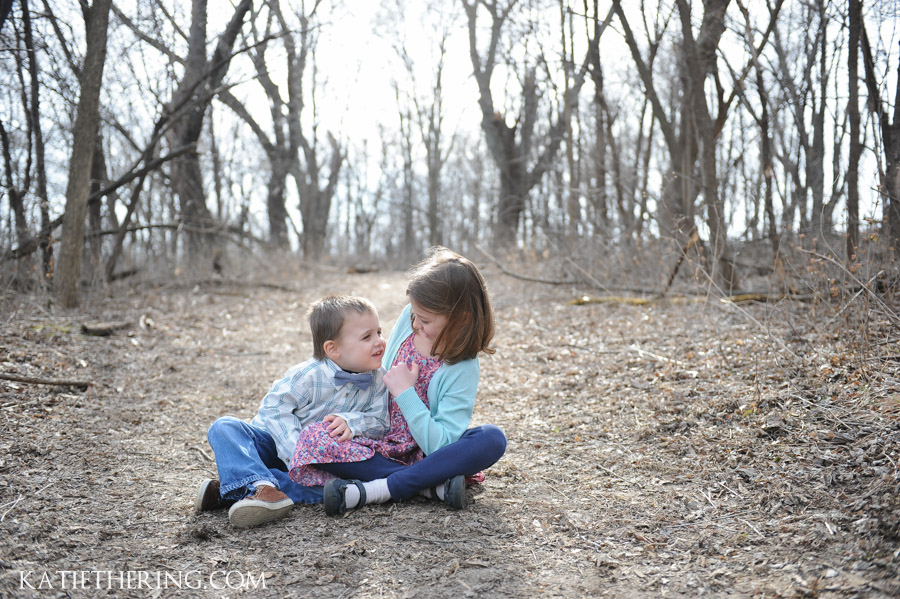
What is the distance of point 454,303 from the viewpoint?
2.66 metres

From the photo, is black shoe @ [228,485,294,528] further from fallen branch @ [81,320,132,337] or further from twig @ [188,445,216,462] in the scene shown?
fallen branch @ [81,320,132,337]

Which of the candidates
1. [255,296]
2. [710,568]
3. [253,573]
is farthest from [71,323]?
[710,568]

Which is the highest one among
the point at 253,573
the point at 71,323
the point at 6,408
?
the point at 71,323

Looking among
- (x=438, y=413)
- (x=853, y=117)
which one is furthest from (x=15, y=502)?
(x=853, y=117)

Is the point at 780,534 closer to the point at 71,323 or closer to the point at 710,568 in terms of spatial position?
the point at 710,568

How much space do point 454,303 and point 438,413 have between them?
1.50ft

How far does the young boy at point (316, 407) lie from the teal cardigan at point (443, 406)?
236 mm

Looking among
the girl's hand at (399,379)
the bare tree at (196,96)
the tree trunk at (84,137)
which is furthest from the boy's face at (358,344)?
the bare tree at (196,96)

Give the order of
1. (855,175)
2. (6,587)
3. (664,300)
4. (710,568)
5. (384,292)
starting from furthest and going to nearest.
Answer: (384,292) < (664,300) < (855,175) < (710,568) < (6,587)

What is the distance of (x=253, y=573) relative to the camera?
2080mm

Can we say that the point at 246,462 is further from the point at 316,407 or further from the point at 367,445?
the point at 367,445

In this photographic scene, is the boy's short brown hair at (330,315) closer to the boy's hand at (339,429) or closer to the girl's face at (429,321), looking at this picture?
the girl's face at (429,321)

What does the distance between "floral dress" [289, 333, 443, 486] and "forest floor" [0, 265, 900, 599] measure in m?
0.18

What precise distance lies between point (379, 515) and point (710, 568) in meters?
1.20
